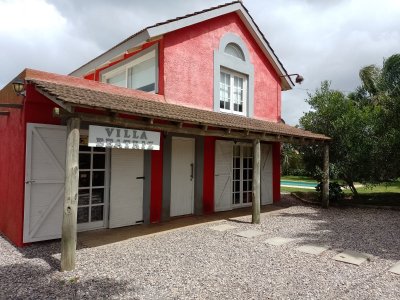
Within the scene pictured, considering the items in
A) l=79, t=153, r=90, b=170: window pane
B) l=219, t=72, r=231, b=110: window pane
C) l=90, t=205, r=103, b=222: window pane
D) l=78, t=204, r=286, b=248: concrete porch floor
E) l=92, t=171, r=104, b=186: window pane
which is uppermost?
l=219, t=72, r=231, b=110: window pane

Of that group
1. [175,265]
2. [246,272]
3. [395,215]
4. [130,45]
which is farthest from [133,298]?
[395,215]

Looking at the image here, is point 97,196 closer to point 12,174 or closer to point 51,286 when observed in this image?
point 12,174

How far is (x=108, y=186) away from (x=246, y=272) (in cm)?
397

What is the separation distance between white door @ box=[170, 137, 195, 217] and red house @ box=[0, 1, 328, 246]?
30 mm

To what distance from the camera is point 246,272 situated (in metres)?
4.53

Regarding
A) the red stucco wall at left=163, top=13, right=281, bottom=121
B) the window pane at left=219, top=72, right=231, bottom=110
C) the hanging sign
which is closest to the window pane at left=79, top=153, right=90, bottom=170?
the hanging sign

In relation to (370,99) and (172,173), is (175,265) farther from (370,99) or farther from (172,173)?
(370,99)

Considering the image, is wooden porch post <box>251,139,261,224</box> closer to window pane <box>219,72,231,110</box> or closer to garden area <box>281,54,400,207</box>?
→ window pane <box>219,72,231,110</box>

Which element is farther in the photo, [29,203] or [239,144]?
[239,144]

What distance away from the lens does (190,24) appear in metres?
9.02

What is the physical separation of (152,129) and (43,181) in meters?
2.51

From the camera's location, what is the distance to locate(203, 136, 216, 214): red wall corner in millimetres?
9281

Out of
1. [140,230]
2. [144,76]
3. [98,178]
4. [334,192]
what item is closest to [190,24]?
[144,76]

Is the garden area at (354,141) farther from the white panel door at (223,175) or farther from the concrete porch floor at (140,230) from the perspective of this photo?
the concrete porch floor at (140,230)
